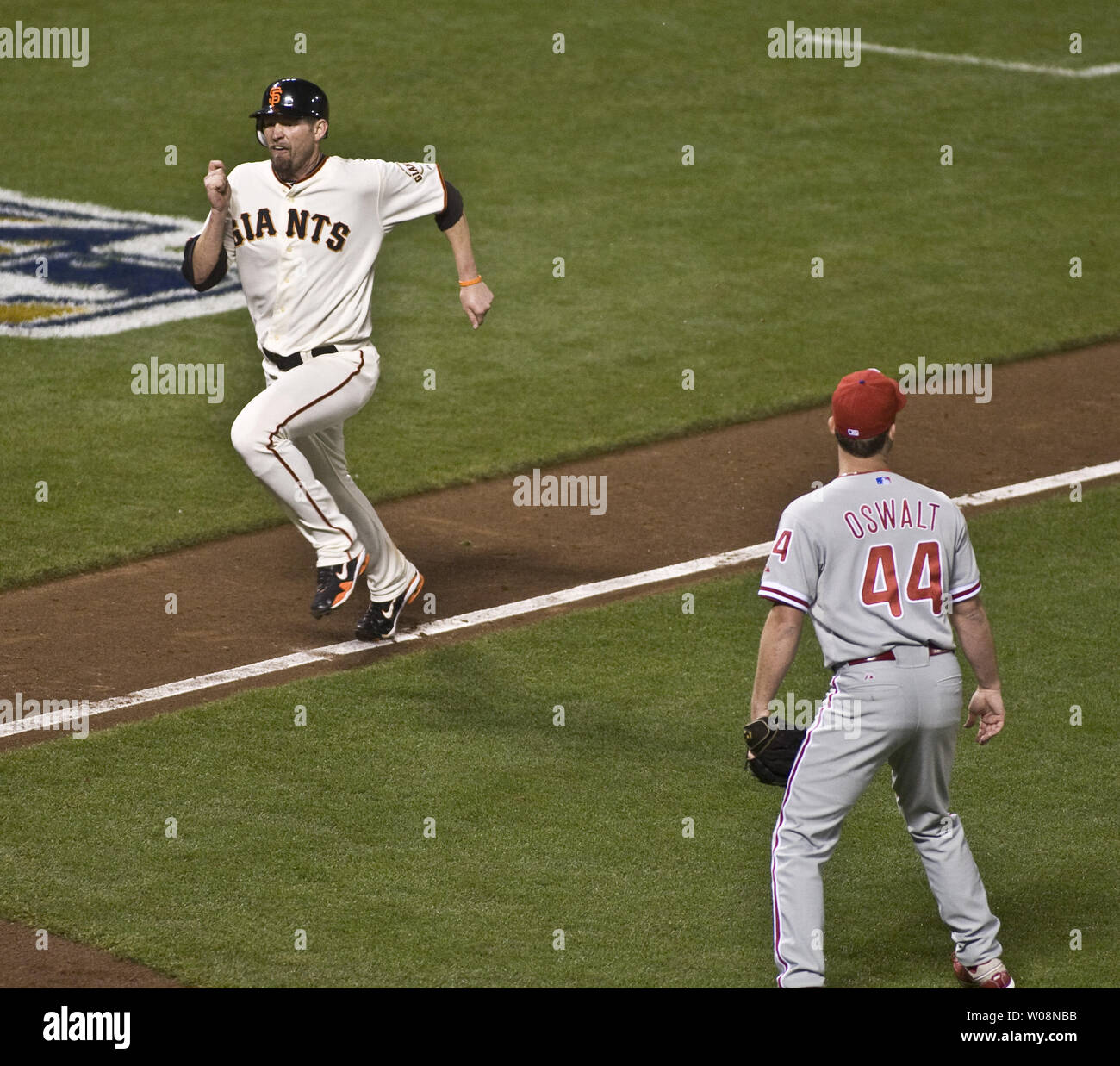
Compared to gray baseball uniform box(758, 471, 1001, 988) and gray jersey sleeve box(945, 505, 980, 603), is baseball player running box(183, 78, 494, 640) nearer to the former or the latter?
gray baseball uniform box(758, 471, 1001, 988)

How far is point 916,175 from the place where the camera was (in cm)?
1659

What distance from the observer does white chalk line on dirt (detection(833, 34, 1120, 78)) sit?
65.3ft

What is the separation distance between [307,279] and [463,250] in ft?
2.44

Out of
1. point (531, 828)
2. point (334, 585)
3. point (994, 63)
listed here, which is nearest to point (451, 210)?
point (334, 585)

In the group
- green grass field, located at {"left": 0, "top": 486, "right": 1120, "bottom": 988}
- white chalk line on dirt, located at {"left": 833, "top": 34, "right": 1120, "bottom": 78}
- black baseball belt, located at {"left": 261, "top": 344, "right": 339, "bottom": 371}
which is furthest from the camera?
white chalk line on dirt, located at {"left": 833, "top": 34, "right": 1120, "bottom": 78}

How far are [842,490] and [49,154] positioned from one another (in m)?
13.5

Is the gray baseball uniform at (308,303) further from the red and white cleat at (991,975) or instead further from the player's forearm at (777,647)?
the red and white cleat at (991,975)

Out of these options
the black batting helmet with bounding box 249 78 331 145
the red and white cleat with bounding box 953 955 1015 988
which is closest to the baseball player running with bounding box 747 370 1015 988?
the red and white cleat with bounding box 953 955 1015 988

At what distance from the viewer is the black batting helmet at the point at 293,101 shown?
25.0ft

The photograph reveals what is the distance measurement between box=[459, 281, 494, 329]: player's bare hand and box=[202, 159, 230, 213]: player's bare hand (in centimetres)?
109

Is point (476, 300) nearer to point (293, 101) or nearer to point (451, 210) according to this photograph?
point (451, 210)

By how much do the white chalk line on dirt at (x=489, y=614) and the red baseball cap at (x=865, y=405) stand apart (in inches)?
141

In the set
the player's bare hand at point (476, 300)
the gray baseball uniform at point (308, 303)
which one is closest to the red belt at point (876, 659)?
A: the gray baseball uniform at point (308, 303)

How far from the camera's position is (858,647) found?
16.9 feet
